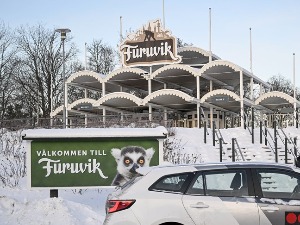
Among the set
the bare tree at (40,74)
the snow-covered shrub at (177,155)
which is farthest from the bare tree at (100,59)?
the snow-covered shrub at (177,155)

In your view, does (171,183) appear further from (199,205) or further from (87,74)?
(87,74)

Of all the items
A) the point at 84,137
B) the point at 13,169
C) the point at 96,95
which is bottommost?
the point at 13,169

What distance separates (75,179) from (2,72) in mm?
47647

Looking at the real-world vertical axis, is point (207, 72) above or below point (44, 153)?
above

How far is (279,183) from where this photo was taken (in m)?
6.76

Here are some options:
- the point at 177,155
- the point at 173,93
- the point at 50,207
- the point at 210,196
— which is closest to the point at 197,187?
the point at 210,196

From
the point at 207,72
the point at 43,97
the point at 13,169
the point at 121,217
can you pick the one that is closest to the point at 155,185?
the point at 121,217

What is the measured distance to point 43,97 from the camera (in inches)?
2274

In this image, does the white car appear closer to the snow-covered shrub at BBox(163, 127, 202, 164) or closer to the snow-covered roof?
the snow-covered roof

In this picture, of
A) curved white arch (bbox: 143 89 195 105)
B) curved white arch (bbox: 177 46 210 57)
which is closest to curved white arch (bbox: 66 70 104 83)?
curved white arch (bbox: 143 89 195 105)

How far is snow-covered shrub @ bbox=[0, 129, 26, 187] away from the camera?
49.6 ft

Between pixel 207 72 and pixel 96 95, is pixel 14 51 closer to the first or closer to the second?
pixel 96 95

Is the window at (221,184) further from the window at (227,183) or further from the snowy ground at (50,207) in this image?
the snowy ground at (50,207)

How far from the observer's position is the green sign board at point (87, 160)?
11.8 metres
